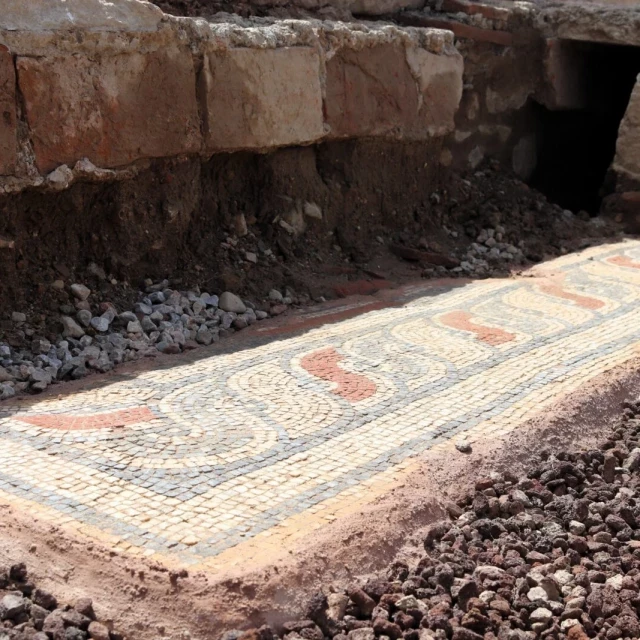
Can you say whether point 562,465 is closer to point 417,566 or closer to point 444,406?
point 444,406

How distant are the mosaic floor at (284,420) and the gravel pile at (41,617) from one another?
0.75 feet

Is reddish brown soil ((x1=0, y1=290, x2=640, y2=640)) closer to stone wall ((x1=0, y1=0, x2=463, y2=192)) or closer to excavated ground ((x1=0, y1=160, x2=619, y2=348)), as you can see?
excavated ground ((x1=0, y1=160, x2=619, y2=348))

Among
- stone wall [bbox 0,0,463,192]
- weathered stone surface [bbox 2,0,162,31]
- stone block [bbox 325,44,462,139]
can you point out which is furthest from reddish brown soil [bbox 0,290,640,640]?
stone block [bbox 325,44,462,139]

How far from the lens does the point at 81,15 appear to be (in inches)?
175

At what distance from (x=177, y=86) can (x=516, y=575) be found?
10.1 feet

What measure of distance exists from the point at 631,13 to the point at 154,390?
216 inches

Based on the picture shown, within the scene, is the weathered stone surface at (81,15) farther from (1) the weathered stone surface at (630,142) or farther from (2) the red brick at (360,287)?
(1) the weathered stone surface at (630,142)

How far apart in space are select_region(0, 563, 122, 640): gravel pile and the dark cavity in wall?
255 inches

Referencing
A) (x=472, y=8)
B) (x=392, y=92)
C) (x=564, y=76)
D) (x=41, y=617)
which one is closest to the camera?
(x=41, y=617)

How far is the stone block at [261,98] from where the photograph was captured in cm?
511

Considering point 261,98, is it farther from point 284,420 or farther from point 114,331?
point 284,420

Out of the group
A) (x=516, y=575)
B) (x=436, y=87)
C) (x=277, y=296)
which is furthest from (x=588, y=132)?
(x=516, y=575)

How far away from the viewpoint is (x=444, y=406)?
383cm

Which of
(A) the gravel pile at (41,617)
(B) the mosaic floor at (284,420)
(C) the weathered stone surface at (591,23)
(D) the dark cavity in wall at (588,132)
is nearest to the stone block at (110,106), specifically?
(B) the mosaic floor at (284,420)
